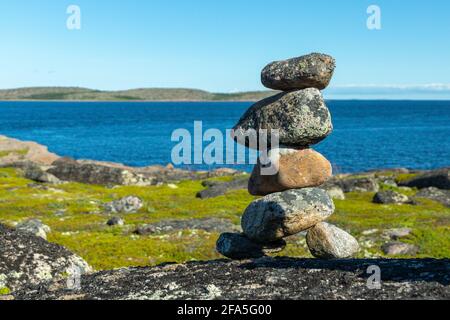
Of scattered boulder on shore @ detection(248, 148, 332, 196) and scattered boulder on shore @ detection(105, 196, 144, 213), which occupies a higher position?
scattered boulder on shore @ detection(248, 148, 332, 196)

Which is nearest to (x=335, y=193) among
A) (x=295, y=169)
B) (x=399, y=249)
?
(x=399, y=249)

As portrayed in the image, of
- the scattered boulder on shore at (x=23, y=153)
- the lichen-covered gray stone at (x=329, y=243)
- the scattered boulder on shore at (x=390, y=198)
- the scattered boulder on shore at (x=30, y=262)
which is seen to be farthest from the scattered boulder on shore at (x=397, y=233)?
the scattered boulder on shore at (x=23, y=153)

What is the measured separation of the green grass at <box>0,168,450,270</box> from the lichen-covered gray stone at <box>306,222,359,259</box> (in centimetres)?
997

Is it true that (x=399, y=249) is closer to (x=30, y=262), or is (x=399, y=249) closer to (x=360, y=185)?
(x=30, y=262)

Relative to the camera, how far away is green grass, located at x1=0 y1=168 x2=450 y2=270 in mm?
35625

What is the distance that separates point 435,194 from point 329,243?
41050 mm

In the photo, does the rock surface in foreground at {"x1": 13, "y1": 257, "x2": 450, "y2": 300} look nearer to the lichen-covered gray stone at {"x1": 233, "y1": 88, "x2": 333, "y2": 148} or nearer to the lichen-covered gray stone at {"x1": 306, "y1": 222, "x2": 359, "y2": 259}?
the lichen-covered gray stone at {"x1": 306, "y1": 222, "x2": 359, "y2": 259}

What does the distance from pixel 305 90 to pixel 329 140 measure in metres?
151

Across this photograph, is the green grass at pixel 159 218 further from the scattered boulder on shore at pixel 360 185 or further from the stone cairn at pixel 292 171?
the stone cairn at pixel 292 171

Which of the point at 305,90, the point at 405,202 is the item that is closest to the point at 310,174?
the point at 305,90

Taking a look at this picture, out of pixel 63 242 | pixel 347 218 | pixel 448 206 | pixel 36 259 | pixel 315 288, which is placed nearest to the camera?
pixel 315 288

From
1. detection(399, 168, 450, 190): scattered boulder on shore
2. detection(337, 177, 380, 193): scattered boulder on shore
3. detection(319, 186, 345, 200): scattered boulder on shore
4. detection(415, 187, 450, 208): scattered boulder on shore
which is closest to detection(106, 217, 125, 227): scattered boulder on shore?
detection(319, 186, 345, 200): scattered boulder on shore

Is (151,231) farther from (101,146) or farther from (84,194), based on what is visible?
(101,146)

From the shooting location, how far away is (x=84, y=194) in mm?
61969
